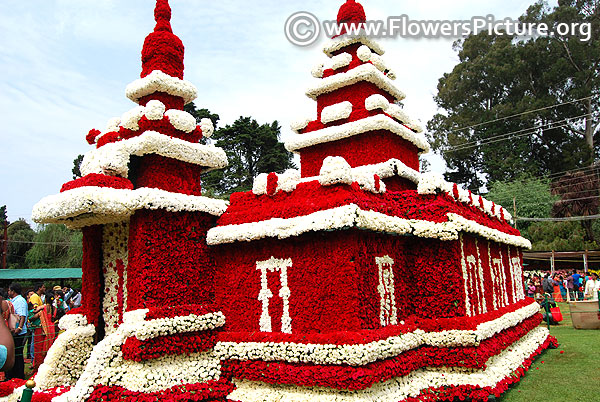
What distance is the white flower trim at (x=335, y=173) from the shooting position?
29.1 feet

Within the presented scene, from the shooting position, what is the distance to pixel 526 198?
40.5 m

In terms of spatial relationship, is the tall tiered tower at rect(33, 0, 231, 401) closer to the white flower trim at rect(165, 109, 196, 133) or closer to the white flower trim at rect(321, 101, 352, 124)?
the white flower trim at rect(165, 109, 196, 133)

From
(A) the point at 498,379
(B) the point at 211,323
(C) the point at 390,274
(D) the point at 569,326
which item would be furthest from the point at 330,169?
(D) the point at 569,326

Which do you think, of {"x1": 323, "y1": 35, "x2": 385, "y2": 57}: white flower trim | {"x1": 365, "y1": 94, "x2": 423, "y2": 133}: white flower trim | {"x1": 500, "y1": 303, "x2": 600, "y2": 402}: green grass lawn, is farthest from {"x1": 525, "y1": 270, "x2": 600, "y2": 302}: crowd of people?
{"x1": 323, "y1": 35, "x2": 385, "y2": 57}: white flower trim

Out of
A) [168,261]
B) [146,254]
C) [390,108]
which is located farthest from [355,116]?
[146,254]

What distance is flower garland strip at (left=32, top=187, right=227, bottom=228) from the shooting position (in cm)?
879

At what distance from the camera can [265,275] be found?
31.7 feet

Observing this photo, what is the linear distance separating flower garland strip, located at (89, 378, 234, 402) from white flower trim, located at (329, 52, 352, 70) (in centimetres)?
925

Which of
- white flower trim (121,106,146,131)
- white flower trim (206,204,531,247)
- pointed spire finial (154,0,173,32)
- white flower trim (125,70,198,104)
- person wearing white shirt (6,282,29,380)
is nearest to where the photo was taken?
white flower trim (206,204,531,247)

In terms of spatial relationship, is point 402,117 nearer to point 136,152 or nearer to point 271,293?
point 271,293

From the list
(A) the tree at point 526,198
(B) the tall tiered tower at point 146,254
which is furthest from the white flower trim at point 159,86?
(A) the tree at point 526,198

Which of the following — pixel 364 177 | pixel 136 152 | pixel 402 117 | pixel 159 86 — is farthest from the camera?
pixel 402 117

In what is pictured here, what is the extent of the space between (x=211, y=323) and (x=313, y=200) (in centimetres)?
356

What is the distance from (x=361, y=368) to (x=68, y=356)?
6.33m
